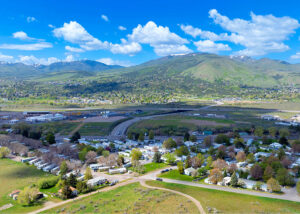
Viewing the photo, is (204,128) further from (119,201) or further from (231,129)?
(119,201)

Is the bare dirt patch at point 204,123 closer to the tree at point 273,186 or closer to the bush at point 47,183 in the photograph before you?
the tree at point 273,186

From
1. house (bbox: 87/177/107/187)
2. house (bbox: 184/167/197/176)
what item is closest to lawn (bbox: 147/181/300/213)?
house (bbox: 184/167/197/176)

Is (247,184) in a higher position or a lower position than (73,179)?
lower

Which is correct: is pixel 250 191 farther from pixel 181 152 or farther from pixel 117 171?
pixel 117 171

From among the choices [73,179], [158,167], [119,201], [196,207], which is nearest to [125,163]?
[158,167]

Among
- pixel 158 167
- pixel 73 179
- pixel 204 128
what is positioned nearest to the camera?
pixel 73 179

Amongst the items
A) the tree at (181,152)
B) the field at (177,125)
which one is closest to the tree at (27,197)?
the tree at (181,152)

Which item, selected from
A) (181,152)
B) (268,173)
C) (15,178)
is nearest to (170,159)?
(181,152)
